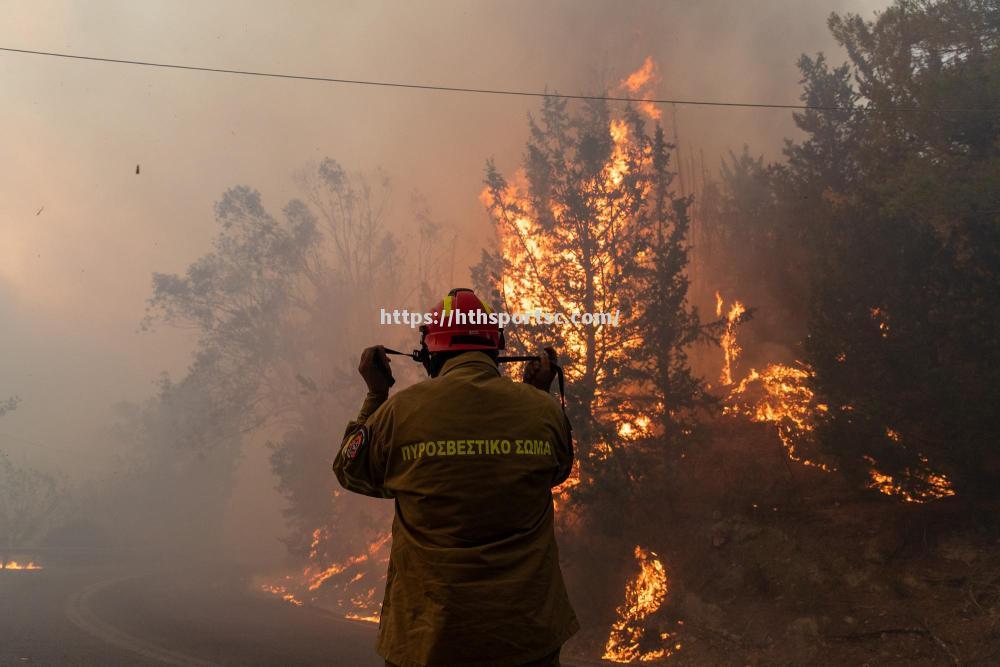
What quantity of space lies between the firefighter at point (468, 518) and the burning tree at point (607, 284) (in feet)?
42.0

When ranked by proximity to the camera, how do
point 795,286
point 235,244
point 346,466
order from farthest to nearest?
point 235,244
point 795,286
point 346,466

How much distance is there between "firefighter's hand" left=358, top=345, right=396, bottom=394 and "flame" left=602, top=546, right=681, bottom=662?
11735 mm

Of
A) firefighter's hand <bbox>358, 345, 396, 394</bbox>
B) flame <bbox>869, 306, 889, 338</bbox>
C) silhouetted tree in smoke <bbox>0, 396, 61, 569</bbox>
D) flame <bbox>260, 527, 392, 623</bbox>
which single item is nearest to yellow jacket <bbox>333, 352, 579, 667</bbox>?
firefighter's hand <bbox>358, 345, 396, 394</bbox>

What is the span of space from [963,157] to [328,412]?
29.2 metres

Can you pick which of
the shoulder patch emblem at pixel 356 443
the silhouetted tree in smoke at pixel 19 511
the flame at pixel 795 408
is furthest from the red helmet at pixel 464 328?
the silhouetted tree in smoke at pixel 19 511

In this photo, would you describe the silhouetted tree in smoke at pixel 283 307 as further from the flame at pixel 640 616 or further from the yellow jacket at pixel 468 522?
the yellow jacket at pixel 468 522

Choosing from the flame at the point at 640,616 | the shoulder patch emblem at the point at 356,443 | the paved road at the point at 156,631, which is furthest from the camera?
the flame at the point at 640,616

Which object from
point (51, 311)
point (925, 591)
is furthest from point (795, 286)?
point (51, 311)

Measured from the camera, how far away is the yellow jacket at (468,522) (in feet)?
6.32

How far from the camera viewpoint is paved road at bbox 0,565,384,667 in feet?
28.4

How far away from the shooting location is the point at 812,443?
49.8 ft

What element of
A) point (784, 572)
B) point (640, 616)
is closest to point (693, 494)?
point (640, 616)

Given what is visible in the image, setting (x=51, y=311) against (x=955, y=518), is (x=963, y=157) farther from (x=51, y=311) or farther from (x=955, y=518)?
(x=51, y=311)

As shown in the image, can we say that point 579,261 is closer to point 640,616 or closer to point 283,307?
point 640,616
